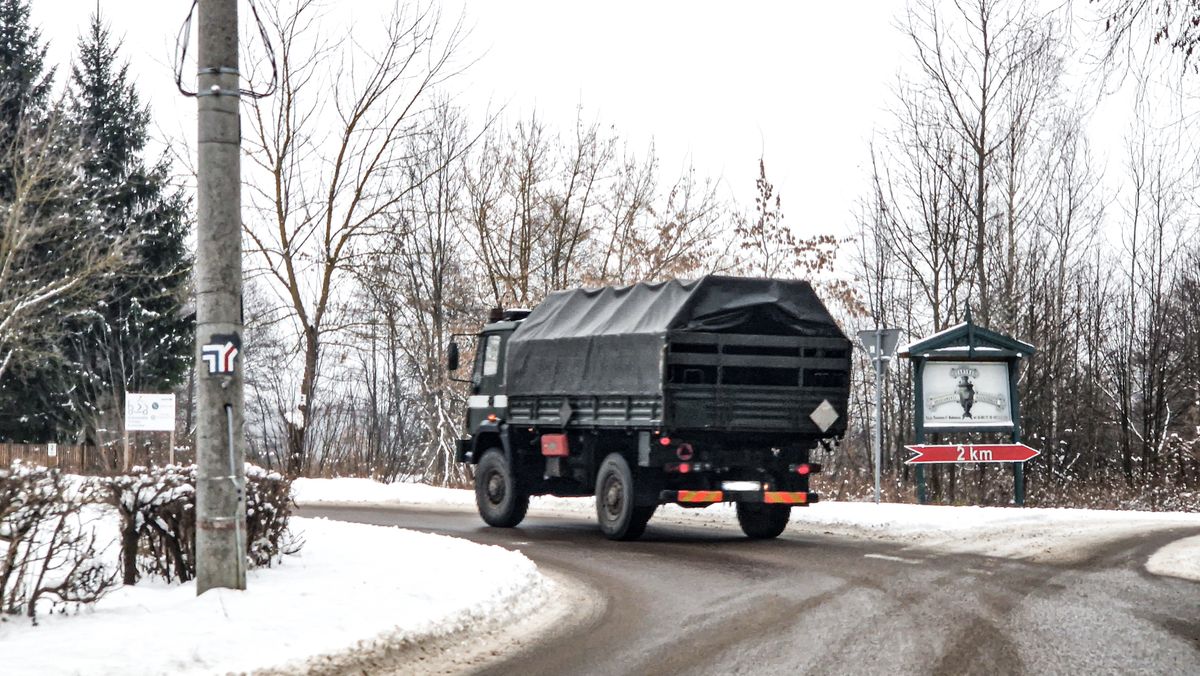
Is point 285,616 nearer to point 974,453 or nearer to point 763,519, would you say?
point 763,519

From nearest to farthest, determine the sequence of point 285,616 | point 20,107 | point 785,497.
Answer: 1. point 285,616
2. point 785,497
3. point 20,107

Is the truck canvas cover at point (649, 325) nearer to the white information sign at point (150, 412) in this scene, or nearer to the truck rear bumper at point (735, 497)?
the truck rear bumper at point (735, 497)

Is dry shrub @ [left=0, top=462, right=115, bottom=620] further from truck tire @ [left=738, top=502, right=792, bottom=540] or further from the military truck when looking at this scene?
truck tire @ [left=738, top=502, right=792, bottom=540]

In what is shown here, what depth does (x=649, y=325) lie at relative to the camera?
15.9 meters

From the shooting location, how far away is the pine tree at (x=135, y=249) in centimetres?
4422

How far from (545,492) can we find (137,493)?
32.8ft

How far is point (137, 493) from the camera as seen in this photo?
920 centimetres

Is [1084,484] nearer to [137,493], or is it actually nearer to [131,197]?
[137,493]

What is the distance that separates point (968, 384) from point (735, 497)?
868cm

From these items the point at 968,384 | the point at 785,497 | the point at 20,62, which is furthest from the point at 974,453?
the point at 20,62

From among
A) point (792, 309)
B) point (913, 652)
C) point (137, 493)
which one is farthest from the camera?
point (792, 309)

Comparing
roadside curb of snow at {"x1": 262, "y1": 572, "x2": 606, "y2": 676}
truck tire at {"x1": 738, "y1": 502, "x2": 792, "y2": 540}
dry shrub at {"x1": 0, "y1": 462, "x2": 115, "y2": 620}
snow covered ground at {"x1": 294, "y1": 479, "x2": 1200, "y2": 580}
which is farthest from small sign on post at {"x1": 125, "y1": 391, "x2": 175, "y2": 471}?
dry shrub at {"x1": 0, "y1": 462, "x2": 115, "y2": 620}

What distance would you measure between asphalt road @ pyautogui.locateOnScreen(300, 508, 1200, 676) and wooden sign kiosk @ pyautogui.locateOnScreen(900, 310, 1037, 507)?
7.65 m

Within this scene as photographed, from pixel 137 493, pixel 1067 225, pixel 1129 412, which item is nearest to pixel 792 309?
pixel 137 493
